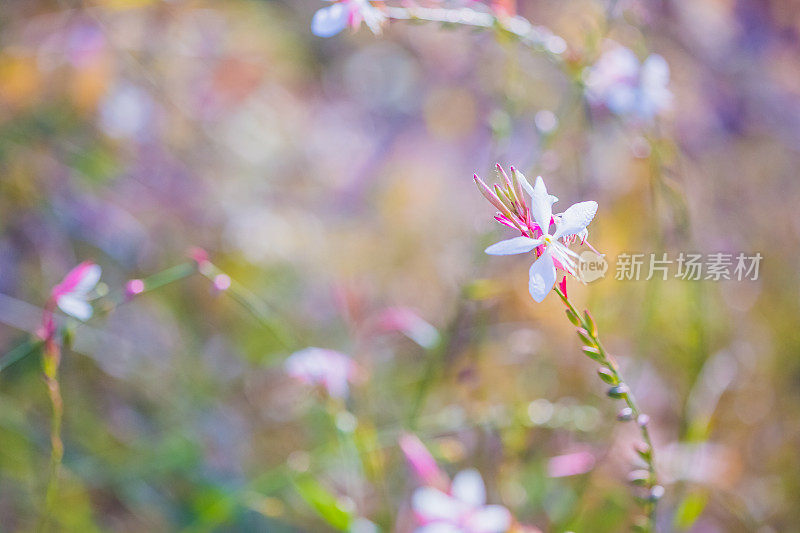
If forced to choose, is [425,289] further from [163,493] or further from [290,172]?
[163,493]

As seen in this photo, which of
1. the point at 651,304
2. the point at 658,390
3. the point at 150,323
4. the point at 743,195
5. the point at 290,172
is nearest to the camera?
the point at 651,304

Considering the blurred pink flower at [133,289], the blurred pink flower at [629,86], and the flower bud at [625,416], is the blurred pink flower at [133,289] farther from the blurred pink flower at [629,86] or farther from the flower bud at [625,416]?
the blurred pink flower at [629,86]

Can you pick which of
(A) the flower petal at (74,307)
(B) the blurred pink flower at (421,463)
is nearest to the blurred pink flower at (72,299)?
(A) the flower petal at (74,307)

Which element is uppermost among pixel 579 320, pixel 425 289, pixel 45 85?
pixel 579 320

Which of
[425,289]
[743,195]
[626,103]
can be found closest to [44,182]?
[425,289]

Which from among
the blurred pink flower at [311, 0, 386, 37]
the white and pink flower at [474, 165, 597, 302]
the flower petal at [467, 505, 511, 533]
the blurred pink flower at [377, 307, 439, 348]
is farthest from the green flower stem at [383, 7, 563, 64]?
the flower petal at [467, 505, 511, 533]

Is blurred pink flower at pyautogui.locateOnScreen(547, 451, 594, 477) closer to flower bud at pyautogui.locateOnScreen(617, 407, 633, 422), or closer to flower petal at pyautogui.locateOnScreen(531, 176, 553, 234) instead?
flower bud at pyautogui.locateOnScreen(617, 407, 633, 422)
